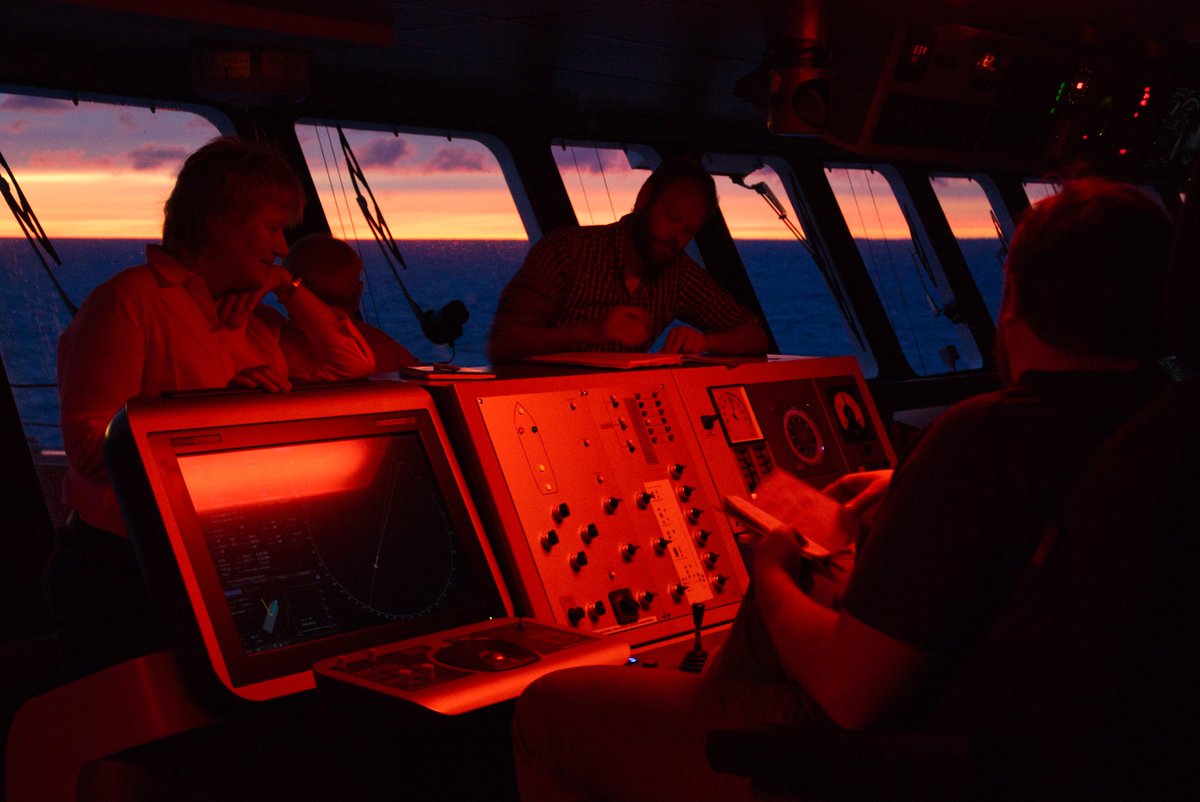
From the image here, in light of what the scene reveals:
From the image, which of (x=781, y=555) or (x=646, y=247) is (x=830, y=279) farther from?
(x=781, y=555)

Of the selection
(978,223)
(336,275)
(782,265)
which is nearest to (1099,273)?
(336,275)

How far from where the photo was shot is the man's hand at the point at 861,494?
68.7 inches

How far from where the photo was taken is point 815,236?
7.86m

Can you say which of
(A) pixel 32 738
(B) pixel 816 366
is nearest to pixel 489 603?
(A) pixel 32 738

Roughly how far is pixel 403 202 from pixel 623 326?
9.87ft

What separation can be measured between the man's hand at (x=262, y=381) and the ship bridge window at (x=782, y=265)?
17.5ft

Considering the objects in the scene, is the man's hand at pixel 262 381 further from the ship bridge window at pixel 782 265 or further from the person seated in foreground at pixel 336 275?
the ship bridge window at pixel 782 265

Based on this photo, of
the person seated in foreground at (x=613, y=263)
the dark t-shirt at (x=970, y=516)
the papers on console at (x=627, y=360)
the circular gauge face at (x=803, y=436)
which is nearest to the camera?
the dark t-shirt at (x=970, y=516)

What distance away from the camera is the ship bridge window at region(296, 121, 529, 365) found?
5.53 m

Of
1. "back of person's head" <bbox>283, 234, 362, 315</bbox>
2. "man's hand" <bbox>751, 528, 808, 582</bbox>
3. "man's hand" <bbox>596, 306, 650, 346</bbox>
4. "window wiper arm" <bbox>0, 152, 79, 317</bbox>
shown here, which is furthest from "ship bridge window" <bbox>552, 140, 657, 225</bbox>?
"man's hand" <bbox>751, 528, 808, 582</bbox>

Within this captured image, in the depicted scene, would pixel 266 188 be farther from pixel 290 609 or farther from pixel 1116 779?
pixel 1116 779

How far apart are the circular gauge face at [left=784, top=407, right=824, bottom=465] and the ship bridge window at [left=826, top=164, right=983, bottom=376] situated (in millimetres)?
5482

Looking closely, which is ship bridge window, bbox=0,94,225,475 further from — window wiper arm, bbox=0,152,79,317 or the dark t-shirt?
the dark t-shirt

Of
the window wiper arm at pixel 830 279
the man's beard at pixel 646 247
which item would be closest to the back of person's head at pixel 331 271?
the man's beard at pixel 646 247
